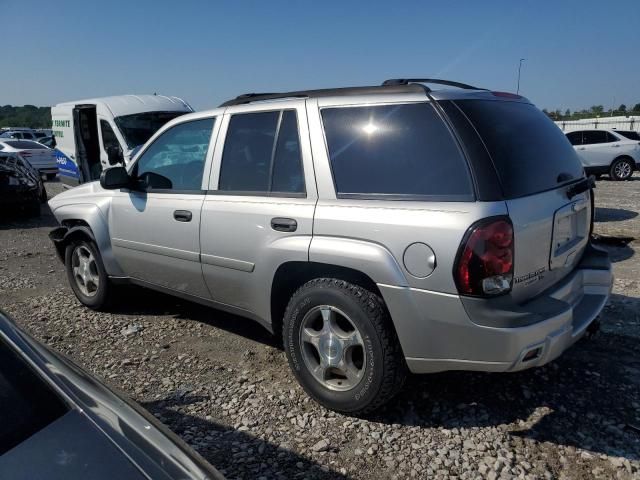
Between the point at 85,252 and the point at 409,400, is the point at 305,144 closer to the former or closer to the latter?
the point at 409,400

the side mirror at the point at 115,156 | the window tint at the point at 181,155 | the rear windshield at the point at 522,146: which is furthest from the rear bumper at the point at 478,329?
the side mirror at the point at 115,156

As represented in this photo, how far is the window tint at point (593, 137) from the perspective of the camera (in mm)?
16125

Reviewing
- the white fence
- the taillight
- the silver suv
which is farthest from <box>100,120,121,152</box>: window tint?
the white fence

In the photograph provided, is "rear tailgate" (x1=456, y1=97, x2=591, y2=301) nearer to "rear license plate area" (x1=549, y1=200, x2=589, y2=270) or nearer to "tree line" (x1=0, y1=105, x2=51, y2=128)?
"rear license plate area" (x1=549, y1=200, x2=589, y2=270)

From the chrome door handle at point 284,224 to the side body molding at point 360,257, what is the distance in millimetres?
179

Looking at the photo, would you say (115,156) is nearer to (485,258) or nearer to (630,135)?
(485,258)

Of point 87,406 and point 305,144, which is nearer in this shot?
point 87,406

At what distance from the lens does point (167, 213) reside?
12.9 feet

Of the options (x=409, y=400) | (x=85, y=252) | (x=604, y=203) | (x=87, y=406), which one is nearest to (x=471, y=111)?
(x=409, y=400)

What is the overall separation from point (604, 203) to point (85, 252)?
34.7ft

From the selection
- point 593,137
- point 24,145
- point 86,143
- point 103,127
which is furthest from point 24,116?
point 593,137

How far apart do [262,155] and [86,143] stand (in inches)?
388

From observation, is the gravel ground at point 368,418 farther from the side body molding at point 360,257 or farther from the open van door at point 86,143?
the open van door at point 86,143

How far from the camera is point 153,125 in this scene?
10773 millimetres
